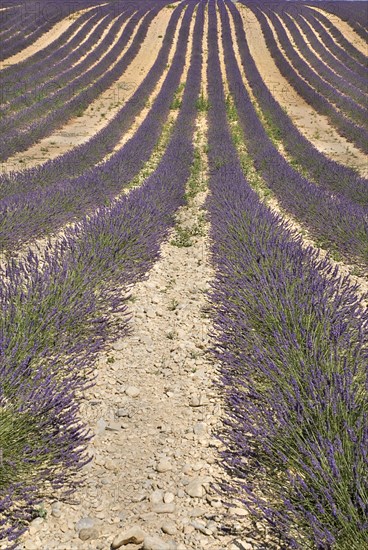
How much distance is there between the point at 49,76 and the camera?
18.6 meters

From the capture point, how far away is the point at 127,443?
2.37 meters

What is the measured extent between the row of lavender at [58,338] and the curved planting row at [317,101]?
8920mm

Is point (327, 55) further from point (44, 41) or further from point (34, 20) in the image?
point (34, 20)

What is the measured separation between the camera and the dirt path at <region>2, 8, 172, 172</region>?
10774 millimetres

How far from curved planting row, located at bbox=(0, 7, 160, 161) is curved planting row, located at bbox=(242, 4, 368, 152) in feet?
26.3

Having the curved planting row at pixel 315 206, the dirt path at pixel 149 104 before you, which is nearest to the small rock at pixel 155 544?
the curved planting row at pixel 315 206

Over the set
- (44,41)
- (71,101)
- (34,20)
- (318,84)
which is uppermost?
(34,20)

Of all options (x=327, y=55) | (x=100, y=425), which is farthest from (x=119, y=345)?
(x=327, y=55)

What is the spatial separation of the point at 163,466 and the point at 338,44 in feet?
93.1

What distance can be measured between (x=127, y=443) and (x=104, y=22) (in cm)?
3250

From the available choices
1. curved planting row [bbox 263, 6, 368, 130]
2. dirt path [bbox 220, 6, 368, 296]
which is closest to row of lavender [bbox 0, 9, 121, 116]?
dirt path [bbox 220, 6, 368, 296]

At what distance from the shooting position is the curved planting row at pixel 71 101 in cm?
1123

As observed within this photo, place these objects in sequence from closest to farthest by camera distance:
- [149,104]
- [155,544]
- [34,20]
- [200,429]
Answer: [155,544], [200,429], [149,104], [34,20]

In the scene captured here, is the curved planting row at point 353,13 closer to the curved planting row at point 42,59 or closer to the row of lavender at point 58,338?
the curved planting row at point 42,59
